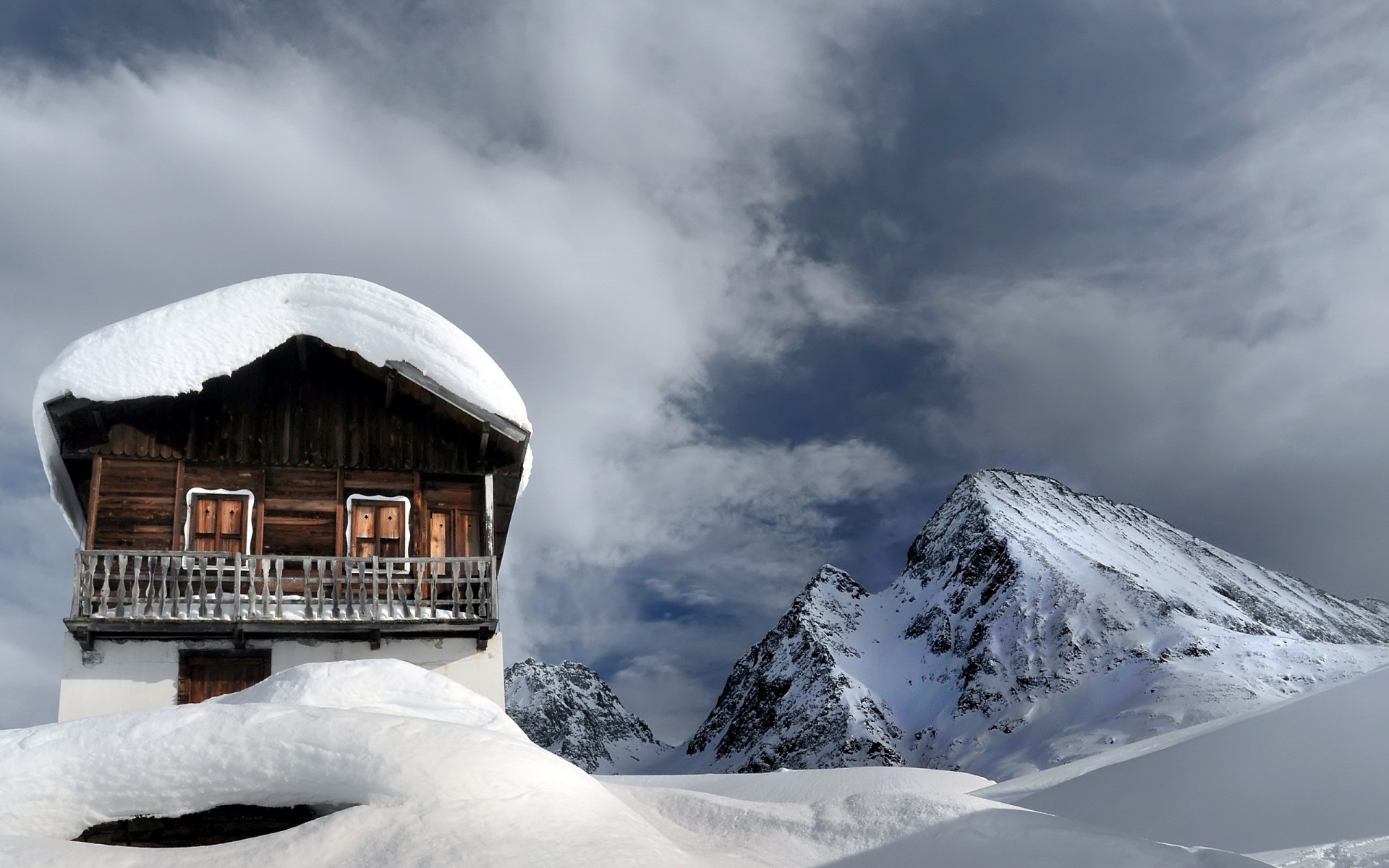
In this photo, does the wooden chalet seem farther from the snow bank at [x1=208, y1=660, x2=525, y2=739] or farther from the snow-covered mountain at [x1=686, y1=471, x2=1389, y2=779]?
the snow-covered mountain at [x1=686, y1=471, x2=1389, y2=779]

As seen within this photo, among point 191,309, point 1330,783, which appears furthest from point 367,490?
point 1330,783

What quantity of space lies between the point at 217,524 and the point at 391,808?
12274mm

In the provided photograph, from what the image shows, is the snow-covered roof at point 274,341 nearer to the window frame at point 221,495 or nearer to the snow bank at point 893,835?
the window frame at point 221,495

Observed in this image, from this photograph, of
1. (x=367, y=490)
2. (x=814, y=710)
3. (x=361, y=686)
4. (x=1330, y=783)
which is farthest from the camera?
(x=814, y=710)

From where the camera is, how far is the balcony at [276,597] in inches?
586

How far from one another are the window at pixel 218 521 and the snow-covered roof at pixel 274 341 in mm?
1842

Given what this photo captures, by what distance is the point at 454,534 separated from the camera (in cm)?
1752

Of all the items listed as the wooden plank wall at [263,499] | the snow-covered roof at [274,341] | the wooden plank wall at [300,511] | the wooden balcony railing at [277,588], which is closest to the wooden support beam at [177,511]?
the wooden plank wall at [263,499]

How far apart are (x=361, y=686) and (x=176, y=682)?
905cm

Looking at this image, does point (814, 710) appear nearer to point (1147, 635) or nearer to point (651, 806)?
point (1147, 635)

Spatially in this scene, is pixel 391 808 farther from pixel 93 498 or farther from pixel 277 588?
pixel 93 498

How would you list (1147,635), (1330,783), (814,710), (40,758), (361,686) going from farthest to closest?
(814,710) → (1147,635) → (1330,783) → (361,686) → (40,758)

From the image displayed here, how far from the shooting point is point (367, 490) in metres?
17.4

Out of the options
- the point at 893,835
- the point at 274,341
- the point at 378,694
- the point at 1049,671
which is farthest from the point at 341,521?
the point at 1049,671
